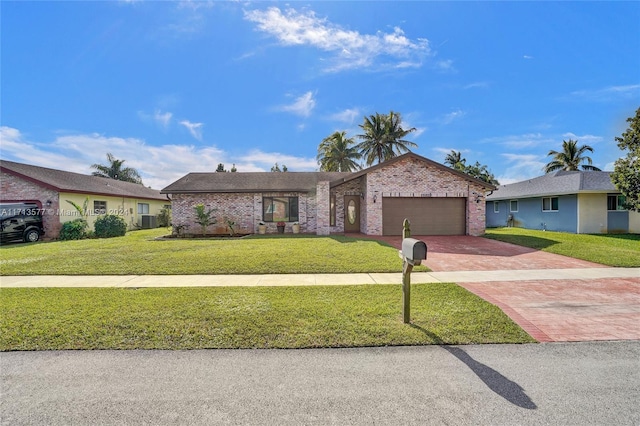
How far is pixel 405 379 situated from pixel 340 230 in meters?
14.8

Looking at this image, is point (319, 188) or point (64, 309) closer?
point (64, 309)

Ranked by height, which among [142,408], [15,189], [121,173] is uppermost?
[121,173]

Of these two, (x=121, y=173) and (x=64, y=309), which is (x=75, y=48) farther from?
(x=121, y=173)

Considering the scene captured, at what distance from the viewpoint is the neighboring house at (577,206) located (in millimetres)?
18266

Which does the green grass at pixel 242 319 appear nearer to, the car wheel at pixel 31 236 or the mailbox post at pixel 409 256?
the mailbox post at pixel 409 256

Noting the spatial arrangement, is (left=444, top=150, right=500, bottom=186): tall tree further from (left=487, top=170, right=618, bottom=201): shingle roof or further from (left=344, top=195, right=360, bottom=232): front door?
(left=344, top=195, right=360, bottom=232): front door

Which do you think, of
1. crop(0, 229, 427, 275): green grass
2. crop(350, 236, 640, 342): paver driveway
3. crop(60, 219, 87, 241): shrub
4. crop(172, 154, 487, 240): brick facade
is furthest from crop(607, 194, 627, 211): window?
crop(60, 219, 87, 241): shrub

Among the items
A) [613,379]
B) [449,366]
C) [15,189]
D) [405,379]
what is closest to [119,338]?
[405,379]

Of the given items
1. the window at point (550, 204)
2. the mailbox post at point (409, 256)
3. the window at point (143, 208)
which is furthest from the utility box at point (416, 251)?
the window at point (143, 208)

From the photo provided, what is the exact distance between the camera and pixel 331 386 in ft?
9.60

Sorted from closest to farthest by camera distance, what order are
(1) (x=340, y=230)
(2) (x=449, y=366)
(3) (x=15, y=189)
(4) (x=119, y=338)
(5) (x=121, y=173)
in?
(2) (x=449, y=366), (4) (x=119, y=338), (3) (x=15, y=189), (1) (x=340, y=230), (5) (x=121, y=173)

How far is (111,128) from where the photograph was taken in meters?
19.8

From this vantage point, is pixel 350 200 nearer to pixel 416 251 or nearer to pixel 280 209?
pixel 280 209

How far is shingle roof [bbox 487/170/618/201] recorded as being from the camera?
58.7 ft
